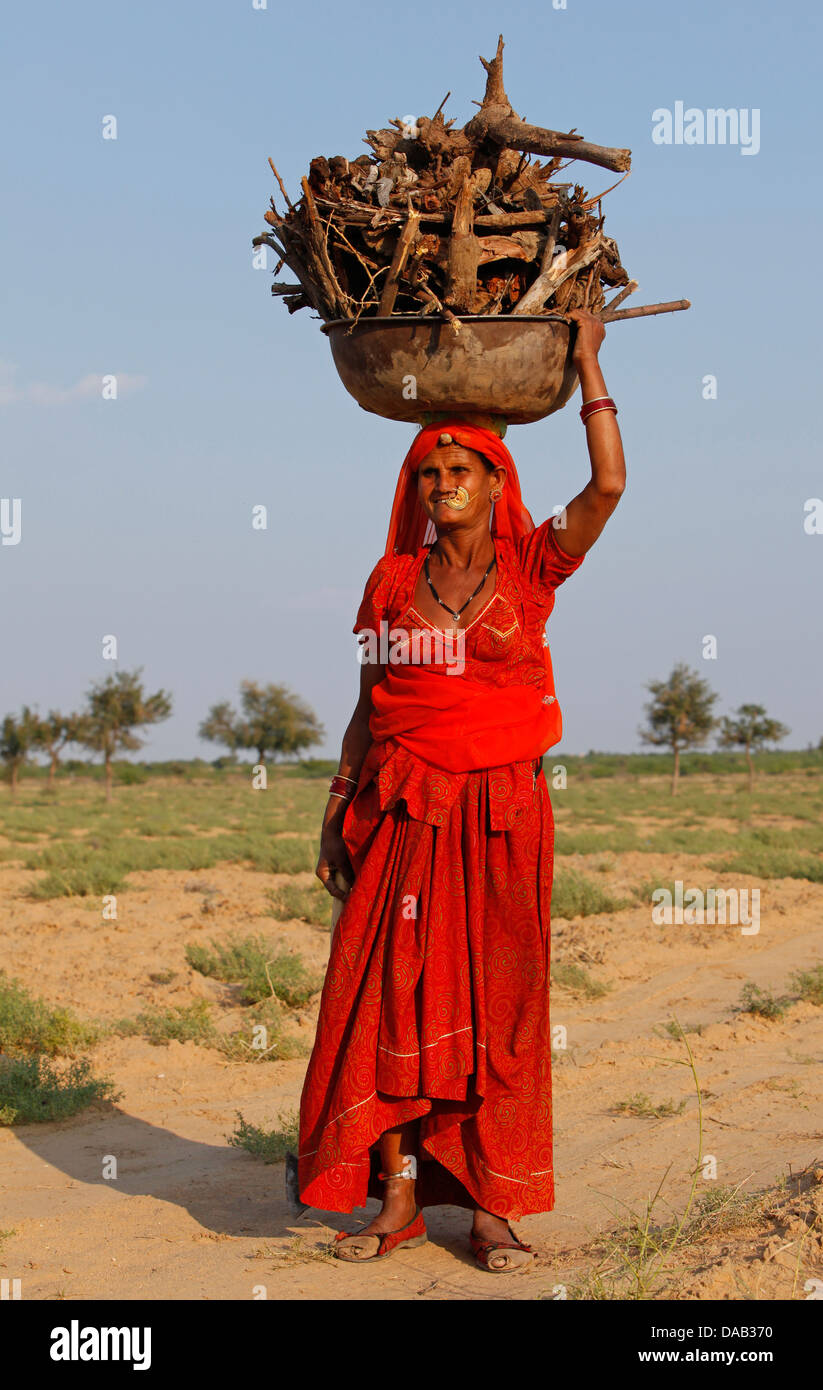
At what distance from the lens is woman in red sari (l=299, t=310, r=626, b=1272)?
3795 millimetres

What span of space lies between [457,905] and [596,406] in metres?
1.53

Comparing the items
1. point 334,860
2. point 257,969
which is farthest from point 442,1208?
point 257,969

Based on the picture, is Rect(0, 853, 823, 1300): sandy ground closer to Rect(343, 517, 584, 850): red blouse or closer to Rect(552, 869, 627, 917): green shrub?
Rect(552, 869, 627, 917): green shrub

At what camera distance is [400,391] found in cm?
393

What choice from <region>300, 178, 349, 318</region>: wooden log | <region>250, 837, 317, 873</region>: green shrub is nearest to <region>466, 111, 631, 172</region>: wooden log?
<region>300, 178, 349, 318</region>: wooden log

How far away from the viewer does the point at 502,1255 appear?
3742mm

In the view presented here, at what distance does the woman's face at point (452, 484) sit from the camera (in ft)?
13.0

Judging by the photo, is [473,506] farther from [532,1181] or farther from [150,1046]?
[150,1046]

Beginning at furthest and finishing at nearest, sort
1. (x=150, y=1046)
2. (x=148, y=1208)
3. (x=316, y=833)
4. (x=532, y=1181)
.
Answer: (x=316, y=833)
(x=150, y=1046)
(x=148, y=1208)
(x=532, y=1181)

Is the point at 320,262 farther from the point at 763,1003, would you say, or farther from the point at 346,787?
the point at 763,1003

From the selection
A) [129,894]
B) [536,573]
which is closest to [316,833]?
[129,894]

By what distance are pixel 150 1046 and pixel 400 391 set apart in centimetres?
448

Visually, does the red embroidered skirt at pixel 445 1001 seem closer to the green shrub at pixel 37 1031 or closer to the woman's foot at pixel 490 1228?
the woman's foot at pixel 490 1228

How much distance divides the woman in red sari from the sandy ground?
27cm
